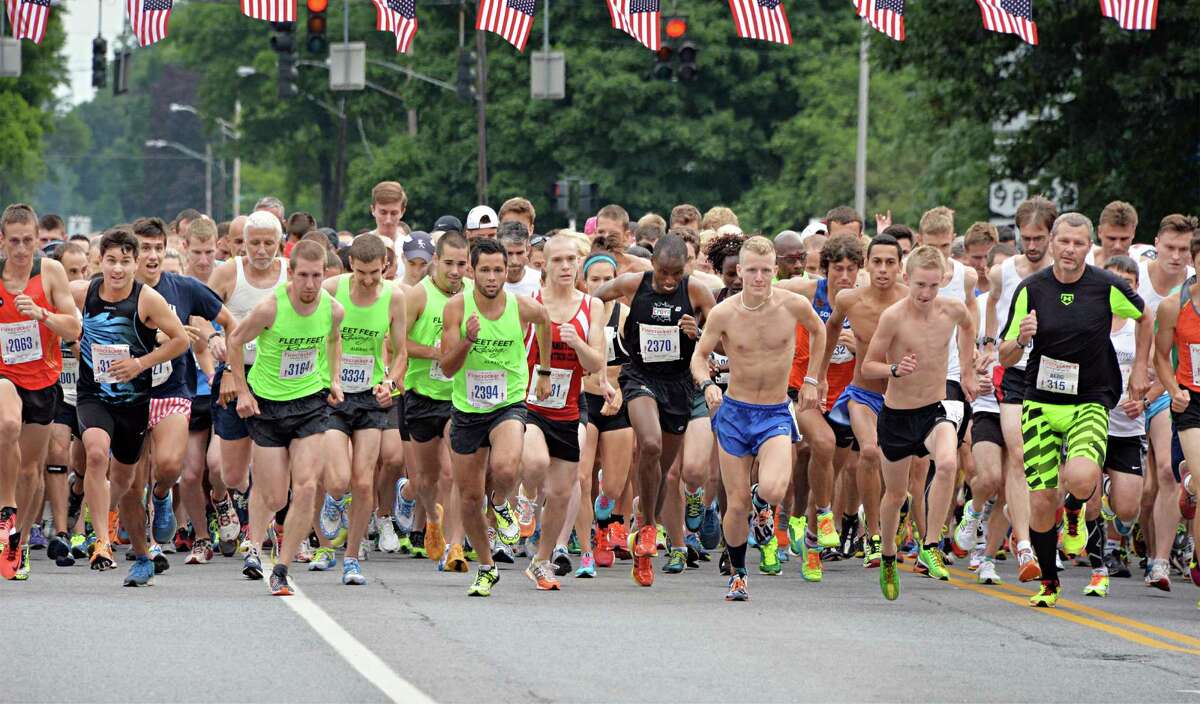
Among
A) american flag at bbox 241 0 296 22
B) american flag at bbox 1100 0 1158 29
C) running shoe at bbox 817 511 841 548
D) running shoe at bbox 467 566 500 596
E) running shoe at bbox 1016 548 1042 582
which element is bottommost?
running shoe at bbox 467 566 500 596

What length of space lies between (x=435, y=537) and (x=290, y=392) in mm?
3280

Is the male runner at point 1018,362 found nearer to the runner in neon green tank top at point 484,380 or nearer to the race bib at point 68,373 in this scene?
the runner in neon green tank top at point 484,380

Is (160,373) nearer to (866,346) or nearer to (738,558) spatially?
(738,558)

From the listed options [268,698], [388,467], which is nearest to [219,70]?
[388,467]

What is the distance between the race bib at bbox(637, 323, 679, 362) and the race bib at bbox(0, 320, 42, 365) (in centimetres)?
357

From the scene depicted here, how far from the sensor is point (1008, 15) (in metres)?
24.8

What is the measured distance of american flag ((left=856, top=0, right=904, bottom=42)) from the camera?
24.5 m

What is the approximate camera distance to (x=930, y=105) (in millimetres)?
37406

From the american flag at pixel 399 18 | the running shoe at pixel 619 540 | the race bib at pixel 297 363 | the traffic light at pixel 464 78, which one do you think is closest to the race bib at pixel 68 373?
the race bib at pixel 297 363

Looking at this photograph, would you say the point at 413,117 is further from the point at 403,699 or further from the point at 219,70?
the point at 403,699

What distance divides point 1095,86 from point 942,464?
1993cm

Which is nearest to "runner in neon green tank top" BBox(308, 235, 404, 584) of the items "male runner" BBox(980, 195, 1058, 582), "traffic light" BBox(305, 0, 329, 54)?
"male runner" BBox(980, 195, 1058, 582)

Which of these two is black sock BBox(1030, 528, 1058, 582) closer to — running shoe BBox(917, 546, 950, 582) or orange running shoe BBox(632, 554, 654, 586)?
running shoe BBox(917, 546, 950, 582)

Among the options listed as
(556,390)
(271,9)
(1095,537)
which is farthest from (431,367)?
(271,9)
